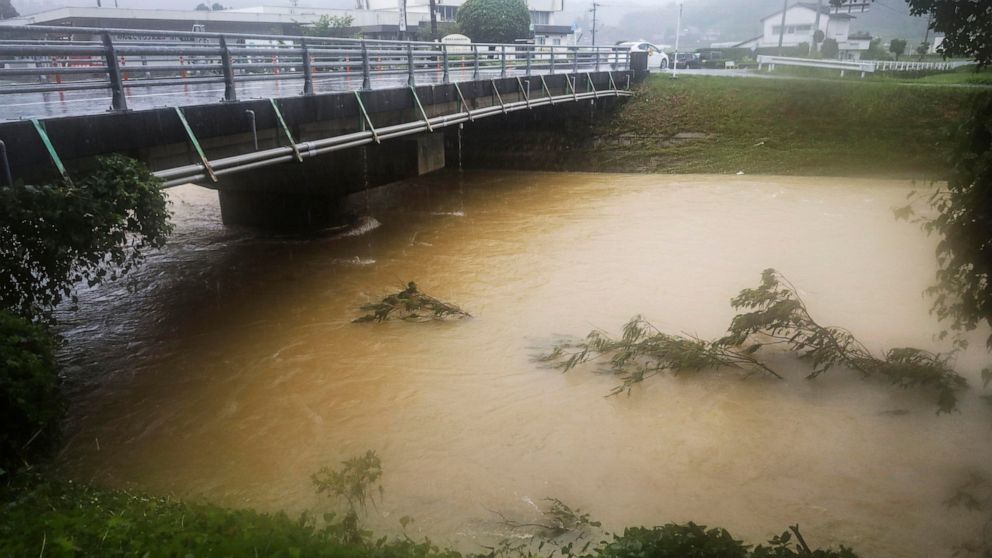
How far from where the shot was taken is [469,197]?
2008cm

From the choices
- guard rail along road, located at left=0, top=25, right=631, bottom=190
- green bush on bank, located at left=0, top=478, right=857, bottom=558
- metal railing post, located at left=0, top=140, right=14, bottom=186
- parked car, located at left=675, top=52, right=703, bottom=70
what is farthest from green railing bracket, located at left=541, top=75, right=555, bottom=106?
parked car, located at left=675, top=52, right=703, bottom=70

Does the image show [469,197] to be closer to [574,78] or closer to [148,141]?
[574,78]

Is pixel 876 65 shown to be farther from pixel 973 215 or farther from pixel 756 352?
pixel 973 215

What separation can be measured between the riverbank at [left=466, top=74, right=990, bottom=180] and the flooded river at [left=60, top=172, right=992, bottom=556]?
7954 millimetres

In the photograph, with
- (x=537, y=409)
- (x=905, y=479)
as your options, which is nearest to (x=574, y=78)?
(x=537, y=409)

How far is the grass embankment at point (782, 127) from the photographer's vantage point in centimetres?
2114

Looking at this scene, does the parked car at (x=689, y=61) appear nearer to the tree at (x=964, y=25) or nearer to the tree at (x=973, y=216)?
the tree at (x=964, y=25)

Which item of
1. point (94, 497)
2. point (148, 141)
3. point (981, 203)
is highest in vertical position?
point (148, 141)

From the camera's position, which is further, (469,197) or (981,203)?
(469,197)

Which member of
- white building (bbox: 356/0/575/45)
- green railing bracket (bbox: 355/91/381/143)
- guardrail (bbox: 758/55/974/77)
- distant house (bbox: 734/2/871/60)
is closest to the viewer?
green railing bracket (bbox: 355/91/381/143)

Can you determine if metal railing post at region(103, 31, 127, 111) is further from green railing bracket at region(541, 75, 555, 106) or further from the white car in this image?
the white car

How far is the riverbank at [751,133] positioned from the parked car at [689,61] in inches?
521

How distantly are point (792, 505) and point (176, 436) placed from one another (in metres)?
5.90

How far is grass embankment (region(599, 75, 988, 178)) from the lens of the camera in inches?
832
